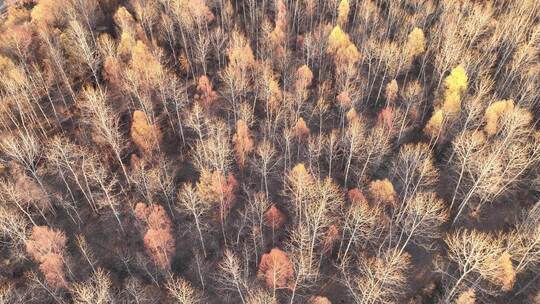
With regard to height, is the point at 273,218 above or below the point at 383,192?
below

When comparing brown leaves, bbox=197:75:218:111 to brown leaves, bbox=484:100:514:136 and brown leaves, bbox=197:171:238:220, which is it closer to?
brown leaves, bbox=197:171:238:220

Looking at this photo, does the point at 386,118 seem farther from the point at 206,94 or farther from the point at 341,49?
the point at 206,94

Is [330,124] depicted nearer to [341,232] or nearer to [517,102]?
[341,232]

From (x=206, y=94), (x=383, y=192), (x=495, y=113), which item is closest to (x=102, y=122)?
(x=206, y=94)

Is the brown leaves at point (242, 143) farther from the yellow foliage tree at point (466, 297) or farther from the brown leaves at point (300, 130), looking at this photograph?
the yellow foliage tree at point (466, 297)

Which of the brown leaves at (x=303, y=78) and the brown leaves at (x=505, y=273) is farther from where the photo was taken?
the brown leaves at (x=303, y=78)

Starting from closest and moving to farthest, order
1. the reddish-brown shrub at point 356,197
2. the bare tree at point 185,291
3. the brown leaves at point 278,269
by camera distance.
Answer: the bare tree at point 185,291 < the brown leaves at point 278,269 < the reddish-brown shrub at point 356,197

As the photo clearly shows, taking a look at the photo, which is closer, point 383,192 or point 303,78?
point 383,192

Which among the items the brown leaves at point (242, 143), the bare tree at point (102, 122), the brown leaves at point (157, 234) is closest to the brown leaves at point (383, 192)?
the brown leaves at point (242, 143)
